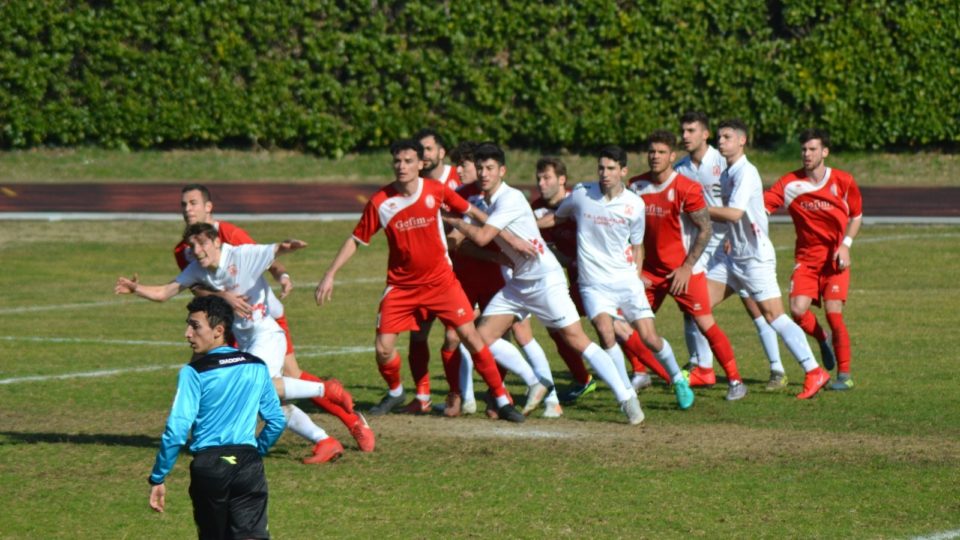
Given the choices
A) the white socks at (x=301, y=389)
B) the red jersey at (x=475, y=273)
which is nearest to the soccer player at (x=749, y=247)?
the red jersey at (x=475, y=273)

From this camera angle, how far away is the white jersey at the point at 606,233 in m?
13.5

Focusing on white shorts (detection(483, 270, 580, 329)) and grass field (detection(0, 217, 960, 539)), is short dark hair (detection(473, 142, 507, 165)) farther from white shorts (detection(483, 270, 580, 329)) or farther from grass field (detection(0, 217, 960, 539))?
grass field (detection(0, 217, 960, 539))

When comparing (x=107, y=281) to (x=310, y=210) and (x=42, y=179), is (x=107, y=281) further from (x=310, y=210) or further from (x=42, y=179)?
(x=42, y=179)

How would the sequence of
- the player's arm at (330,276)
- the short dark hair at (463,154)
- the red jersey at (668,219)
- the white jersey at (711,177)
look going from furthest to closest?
the white jersey at (711,177) → the short dark hair at (463,154) → the red jersey at (668,219) → the player's arm at (330,276)

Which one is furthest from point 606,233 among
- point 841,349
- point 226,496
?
A: point 226,496

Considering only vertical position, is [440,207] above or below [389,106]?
above

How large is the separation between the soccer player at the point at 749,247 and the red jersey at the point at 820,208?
404 mm

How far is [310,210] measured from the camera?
3064cm

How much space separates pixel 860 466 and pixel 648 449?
5.05 feet

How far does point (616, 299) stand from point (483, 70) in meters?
21.3

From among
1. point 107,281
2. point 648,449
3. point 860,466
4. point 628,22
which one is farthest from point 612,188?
point 628,22

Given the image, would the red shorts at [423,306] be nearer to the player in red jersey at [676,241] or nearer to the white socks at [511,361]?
the white socks at [511,361]

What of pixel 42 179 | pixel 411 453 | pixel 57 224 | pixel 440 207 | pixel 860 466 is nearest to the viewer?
pixel 860 466

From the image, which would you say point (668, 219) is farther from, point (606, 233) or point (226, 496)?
point (226, 496)
